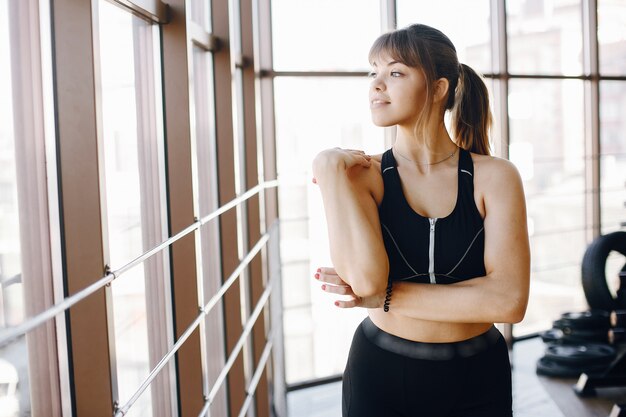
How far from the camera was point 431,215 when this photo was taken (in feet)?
4.18

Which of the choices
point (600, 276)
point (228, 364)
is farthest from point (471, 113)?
point (600, 276)

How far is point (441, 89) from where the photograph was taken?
51.7 inches

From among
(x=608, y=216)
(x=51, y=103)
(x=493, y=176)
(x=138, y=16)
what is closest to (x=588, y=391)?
(x=608, y=216)

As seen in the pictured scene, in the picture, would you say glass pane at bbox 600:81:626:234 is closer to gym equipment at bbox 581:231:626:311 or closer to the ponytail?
gym equipment at bbox 581:231:626:311

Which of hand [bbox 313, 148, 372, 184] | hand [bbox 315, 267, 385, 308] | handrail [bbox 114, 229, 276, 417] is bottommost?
handrail [bbox 114, 229, 276, 417]

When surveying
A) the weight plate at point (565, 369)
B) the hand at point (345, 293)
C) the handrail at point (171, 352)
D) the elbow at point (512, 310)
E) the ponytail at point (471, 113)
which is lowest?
the weight plate at point (565, 369)

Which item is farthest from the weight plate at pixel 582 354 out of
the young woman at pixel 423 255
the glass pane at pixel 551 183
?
the young woman at pixel 423 255

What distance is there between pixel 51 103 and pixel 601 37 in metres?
4.66

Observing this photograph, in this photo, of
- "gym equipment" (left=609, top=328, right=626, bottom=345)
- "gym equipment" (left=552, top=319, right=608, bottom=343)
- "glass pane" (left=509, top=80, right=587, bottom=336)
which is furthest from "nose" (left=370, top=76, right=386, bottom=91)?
"glass pane" (left=509, top=80, right=587, bottom=336)

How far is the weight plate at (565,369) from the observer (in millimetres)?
3584

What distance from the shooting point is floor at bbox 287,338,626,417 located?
10.3ft

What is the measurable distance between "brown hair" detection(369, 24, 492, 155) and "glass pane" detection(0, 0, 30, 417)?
689mm

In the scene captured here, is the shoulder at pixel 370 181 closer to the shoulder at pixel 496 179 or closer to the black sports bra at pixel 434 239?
the black sports bra at pixel 434 239

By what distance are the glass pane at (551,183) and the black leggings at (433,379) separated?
345 centimetres
